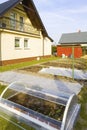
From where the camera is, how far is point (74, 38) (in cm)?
4038

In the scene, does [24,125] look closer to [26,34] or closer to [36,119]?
[36,119]

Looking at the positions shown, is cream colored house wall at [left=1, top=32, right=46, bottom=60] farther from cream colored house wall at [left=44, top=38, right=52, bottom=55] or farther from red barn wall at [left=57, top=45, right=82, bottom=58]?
red barn wall at [left=57, top=45, right=82, bottom=58]

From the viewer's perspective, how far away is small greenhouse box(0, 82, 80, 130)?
318cm

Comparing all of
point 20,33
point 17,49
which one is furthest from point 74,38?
point 17,49

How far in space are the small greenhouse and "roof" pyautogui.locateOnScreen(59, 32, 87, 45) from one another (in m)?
35.5

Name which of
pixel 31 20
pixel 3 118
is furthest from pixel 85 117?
pixel 31 20

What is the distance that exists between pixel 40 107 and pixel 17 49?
11856 millimetres

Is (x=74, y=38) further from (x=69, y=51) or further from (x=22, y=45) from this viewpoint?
(x=22, y=45)

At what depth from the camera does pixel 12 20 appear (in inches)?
575

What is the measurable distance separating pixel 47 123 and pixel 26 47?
14.4 metres

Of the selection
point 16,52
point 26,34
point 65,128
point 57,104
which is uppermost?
point 26,34

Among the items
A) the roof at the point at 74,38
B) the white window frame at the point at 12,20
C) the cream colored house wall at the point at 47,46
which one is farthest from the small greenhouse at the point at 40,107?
the roof at the point at 74,38

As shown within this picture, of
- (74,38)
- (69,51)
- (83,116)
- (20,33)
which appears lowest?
(83,116)

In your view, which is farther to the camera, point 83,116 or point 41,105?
point 83,116
